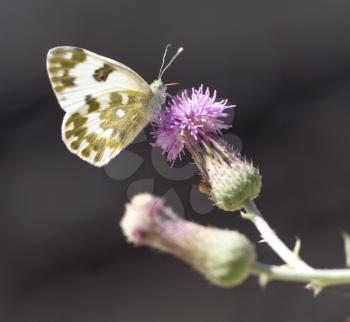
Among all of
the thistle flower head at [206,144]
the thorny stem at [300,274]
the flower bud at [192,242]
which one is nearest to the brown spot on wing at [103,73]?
the thistle flower head at [206,144]

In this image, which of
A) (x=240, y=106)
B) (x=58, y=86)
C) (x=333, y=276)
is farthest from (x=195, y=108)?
(x=240, y=106)

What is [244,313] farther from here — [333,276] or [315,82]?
[333,276]

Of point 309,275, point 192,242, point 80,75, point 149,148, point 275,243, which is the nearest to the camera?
point 309,275

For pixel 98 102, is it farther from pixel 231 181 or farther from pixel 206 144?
pixel 231 181

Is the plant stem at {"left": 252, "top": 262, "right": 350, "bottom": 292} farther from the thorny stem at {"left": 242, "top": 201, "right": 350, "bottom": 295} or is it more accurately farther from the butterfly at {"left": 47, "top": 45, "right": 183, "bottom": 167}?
the butterfly at {"left": 47, "top": 45, "right": 183, "bottom": 167}

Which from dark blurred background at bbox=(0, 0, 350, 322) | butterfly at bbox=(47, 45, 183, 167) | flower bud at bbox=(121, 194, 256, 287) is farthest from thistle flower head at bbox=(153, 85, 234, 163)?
dark blurred background at bbox=(0, 0, 350, 322)

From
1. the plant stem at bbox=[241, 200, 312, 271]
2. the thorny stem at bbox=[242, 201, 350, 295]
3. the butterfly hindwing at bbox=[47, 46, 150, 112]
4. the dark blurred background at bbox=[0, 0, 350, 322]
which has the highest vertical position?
the butterfly hindwing at bbox=[47, 46, 150, 112]

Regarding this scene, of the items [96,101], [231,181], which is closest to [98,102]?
[96,101]
